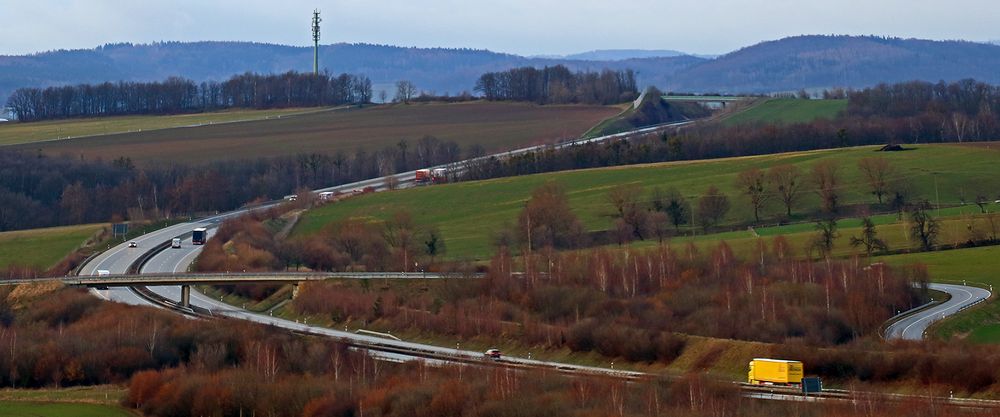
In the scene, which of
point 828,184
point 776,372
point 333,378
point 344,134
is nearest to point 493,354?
point 333,378

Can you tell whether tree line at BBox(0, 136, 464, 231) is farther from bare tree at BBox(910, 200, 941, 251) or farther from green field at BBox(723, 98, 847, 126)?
bare tree at BBox(910, 200, 941, 251)

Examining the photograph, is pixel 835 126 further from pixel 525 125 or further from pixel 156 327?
pixel 156 327

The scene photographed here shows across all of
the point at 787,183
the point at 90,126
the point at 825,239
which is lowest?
the point at 825,239

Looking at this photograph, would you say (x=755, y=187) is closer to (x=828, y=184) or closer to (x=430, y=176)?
(x=828, y=184)

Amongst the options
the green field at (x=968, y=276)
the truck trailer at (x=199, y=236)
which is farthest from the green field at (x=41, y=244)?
the green field at (x=968, y=276)

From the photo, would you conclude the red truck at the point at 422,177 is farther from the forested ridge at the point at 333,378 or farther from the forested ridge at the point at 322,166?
the forested ridge at the point at 333,378

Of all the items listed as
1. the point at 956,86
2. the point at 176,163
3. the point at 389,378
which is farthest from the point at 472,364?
the point at 956,86
